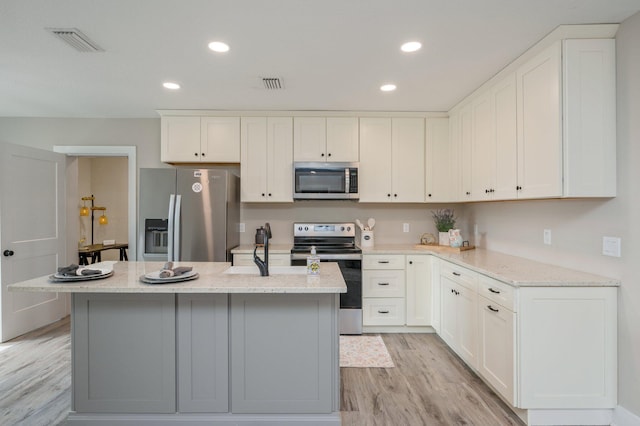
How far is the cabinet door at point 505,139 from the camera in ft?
8.45

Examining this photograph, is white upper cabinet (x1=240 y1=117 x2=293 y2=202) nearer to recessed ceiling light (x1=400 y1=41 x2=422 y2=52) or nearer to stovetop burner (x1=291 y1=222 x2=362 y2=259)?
stovetop burner (x1=291 y1=222 x2=362 y2=259)

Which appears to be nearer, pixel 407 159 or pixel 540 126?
pixel 540 126

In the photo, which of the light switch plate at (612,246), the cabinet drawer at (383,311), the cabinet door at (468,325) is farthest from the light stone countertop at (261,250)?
the light switch plate at (612,246)

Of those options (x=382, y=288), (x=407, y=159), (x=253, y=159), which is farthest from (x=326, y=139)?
(x=382, y=288)

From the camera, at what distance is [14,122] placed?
4.14 meters

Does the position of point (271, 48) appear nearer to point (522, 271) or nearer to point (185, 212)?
point (185, 212)

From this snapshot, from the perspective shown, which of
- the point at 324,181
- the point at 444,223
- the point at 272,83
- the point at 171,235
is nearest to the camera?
the point at 272,83

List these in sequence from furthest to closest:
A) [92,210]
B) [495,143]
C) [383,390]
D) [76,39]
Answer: [92,210]
[495,143]
[383,390]
[76,39]

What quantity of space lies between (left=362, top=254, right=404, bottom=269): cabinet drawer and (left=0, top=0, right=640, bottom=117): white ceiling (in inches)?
65.0

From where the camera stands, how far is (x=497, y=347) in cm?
226

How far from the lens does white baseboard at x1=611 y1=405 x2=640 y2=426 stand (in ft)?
6.27

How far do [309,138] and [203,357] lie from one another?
2591 millimetres

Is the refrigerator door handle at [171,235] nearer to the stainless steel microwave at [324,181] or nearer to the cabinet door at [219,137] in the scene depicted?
the cabinet door at [219,137]

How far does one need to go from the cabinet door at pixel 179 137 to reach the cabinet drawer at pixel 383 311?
2597mm
